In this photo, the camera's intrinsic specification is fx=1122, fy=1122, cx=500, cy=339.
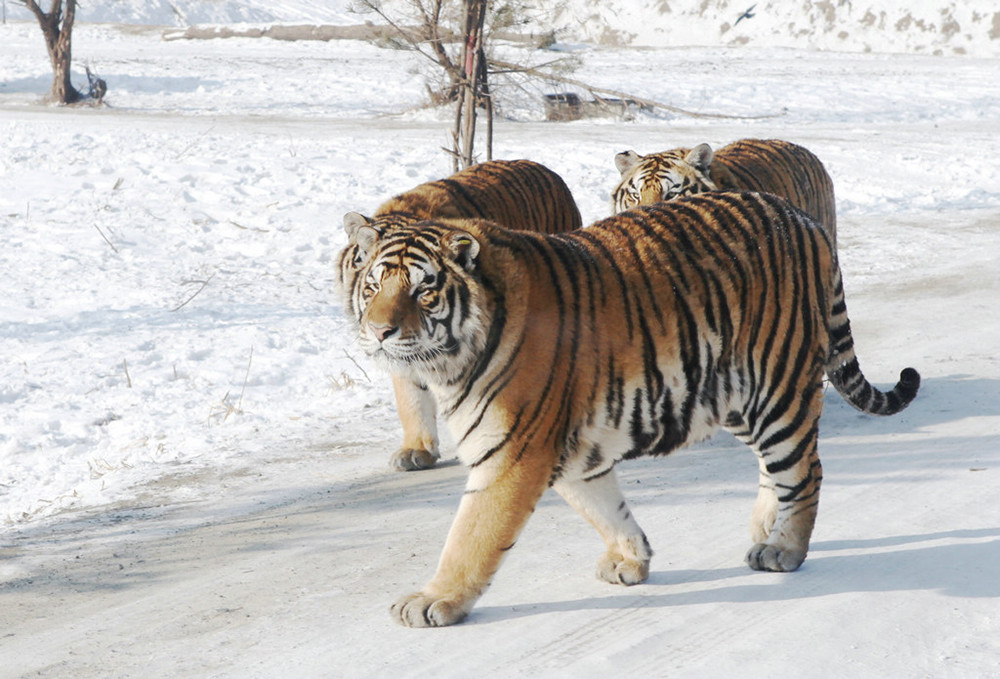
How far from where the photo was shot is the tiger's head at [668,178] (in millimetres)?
6574

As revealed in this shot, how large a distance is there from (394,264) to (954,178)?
14.1 meters

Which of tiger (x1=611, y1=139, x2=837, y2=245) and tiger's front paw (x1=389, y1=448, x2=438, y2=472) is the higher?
tiger (x1=611, y1=139, x2=837, y2=245)

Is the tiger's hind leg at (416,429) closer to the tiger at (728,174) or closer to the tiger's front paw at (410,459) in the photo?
the tiger's front paw at (410,459)

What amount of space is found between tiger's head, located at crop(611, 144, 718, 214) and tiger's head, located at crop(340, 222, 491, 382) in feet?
10.4

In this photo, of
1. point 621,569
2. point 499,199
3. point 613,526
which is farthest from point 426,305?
point 499,199

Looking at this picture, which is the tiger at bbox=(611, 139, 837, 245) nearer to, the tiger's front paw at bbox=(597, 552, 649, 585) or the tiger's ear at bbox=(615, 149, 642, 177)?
the tiger's ear at bbox=(615, 149, 642, 177)

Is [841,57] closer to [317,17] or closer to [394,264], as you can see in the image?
[317,17]

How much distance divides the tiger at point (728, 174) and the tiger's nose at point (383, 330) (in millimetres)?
3148

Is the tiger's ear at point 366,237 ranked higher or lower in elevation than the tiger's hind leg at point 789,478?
higher

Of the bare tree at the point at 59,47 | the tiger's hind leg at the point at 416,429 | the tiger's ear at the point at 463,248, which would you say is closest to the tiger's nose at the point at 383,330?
the tiger's ear at the point at 463,248

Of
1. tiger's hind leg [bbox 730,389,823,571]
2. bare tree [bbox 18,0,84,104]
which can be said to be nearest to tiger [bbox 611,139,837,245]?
tiger's hind leg [bbox 730,389,823,571]

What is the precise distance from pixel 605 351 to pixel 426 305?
648 mm

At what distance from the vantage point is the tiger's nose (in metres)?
3.43

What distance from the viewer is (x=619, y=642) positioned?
372 centimetres
